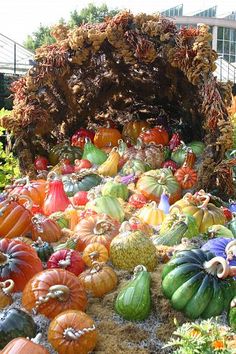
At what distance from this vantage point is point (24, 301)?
2.73 metres

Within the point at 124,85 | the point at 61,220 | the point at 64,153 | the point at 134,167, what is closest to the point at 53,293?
the point at 61,220

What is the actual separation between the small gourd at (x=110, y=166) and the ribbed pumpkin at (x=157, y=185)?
18.5 inches

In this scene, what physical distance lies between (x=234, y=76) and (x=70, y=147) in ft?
64.2

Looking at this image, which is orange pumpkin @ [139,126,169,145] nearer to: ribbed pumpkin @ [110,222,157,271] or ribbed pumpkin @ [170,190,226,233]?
ribbed pumpkin @ [170,190,226,233]

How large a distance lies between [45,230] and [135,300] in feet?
3.72

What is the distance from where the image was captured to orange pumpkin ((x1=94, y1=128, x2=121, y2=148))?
237 inches

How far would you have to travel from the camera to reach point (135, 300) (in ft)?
8.82

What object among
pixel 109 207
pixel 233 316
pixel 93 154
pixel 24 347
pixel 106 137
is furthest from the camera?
pixel 106 137

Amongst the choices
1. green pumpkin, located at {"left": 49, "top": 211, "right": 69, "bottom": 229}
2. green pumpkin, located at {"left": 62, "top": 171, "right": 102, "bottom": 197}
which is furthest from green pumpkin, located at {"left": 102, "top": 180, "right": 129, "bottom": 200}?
green pumpkin, located at {"left": 49, "top": 211, "right": 69, "bottom": 229}

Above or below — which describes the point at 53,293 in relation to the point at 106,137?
below

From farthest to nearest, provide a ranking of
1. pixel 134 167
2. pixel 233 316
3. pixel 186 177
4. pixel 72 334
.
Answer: pixel 134 167 → pixel 186 177 → pixel 233 316 → pixel 72 334

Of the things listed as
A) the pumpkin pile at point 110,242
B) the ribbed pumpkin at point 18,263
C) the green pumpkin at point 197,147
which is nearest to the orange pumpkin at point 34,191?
the pumpkin pile at point 110,242

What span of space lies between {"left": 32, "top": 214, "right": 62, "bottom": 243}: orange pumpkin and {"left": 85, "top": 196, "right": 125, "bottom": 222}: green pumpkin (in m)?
0.48

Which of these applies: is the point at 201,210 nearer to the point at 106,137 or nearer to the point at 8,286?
the point at 8,286
